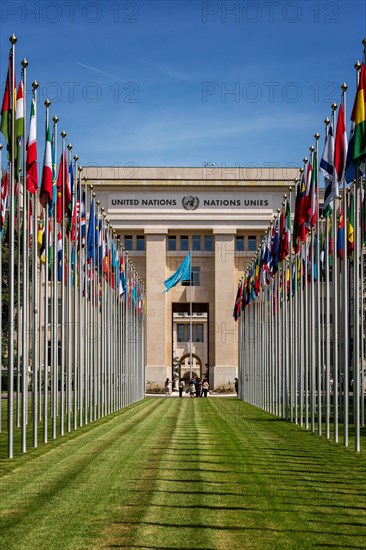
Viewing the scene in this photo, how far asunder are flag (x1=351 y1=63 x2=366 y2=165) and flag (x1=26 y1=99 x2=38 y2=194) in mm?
8986

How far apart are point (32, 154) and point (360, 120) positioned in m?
9.21

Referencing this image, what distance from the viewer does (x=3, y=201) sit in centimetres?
3688

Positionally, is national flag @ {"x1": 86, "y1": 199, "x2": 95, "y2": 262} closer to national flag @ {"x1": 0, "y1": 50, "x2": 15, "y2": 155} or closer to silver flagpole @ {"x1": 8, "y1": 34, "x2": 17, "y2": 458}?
national flag @ {"x1": 0, "y1": 50, "x2": 15, "y2": 155}

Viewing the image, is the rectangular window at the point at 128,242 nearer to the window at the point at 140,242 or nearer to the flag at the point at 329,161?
the window at the point at 140,242

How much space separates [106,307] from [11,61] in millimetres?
28866

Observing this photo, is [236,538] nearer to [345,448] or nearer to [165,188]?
[345,448]

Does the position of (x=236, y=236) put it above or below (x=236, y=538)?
above

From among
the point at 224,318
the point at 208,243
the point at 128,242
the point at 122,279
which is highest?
the point at 128,242

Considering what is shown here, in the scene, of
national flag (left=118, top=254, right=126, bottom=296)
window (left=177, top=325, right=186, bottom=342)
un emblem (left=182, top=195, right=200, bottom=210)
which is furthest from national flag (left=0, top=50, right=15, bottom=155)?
window (left=177, top=325, right=186, bottom=342)

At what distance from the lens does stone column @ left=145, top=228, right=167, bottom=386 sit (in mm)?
107312

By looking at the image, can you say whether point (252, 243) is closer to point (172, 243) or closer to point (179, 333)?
point (172, 243)

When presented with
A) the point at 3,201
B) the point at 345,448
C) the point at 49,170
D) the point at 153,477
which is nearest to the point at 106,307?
the point at 3,201

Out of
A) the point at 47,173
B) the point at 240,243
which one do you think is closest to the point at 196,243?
the point at 240,243

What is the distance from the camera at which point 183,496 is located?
1620 centimetres
